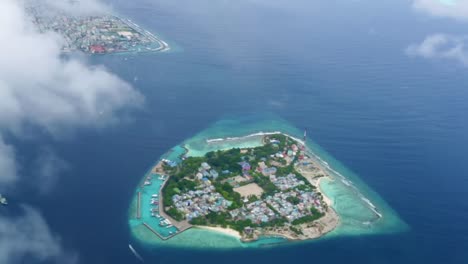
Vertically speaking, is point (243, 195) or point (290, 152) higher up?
point (290, 152)

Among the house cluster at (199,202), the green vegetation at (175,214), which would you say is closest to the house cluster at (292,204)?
the house cluster at (199,202)

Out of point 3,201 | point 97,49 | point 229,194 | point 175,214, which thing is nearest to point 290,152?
point 229,194

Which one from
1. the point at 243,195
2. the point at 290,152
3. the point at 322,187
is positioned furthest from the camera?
the point at 290,152

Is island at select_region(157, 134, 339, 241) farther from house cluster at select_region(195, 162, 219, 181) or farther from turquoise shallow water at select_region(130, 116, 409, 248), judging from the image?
turquoise shallow water at select_region(130, 116, 409, 248)

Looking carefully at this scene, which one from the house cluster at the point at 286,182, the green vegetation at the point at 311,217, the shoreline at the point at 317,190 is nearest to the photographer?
the shoreline at the point at 317,190

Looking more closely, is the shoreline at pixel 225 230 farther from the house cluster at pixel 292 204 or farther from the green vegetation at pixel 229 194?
the house cluster at pixel 292 204

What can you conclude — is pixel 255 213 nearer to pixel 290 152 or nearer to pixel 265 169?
pixel 265 169

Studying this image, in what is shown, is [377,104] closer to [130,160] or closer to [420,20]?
[130,160]
